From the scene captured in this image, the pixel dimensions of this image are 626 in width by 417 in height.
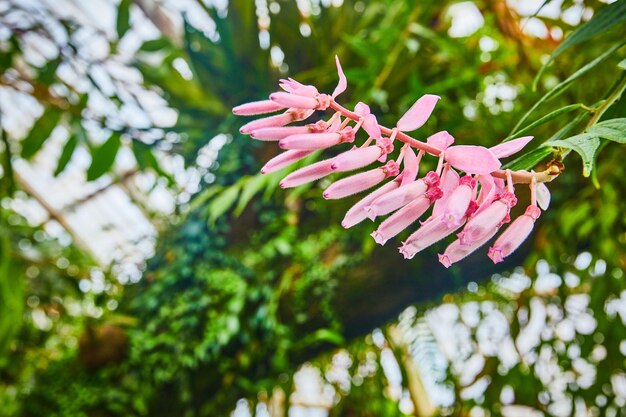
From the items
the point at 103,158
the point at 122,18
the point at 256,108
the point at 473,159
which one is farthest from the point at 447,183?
the point at 122,18

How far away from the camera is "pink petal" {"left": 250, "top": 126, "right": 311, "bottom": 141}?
31cm

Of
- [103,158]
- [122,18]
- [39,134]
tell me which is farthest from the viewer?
[39,134]

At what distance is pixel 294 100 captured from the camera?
1.04 feet

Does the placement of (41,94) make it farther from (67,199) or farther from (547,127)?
(67,199)

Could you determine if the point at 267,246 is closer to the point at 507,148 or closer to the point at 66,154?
the point at 66,154

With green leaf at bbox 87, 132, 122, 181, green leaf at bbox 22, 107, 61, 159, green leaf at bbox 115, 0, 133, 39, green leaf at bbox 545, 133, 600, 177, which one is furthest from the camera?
green leaf at bbox 22, 107, 61, 159

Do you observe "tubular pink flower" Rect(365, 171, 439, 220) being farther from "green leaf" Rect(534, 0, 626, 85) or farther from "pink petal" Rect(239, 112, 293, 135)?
"green leaf" Rect(534, 0, 626, 85)

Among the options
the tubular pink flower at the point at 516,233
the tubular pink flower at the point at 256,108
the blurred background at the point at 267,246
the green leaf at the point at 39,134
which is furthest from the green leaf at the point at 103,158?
the tubular pink flower at the point at 516,233

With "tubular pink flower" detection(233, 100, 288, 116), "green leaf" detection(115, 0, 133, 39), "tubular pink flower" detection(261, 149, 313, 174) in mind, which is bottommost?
"green leaf" detection(115, 0, 133, 39)

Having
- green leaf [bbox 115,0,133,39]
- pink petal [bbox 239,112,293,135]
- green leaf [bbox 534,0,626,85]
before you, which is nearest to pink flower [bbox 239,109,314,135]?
pink petal [bbox 239,112,293,135]

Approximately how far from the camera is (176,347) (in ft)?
4.03

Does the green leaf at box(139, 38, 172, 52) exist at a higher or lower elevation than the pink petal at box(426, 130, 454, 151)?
lower

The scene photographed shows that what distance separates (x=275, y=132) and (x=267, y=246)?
3.51 feet

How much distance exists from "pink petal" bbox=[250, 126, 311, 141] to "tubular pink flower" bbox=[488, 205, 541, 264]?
0.14 m
